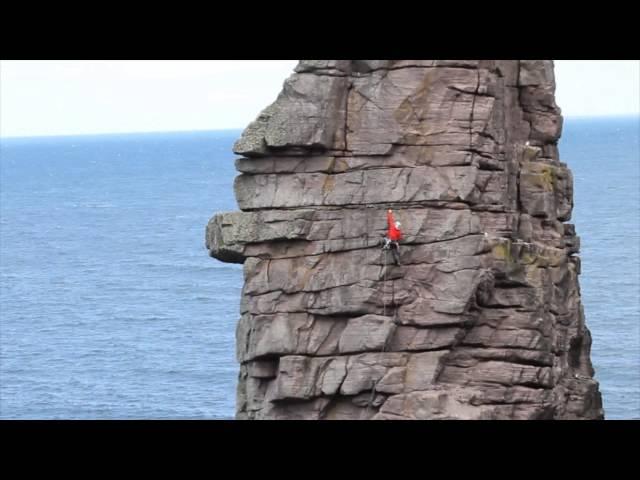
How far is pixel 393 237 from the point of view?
49.7 meters

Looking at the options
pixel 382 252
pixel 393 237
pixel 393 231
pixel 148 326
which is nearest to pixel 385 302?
pixel 382 252

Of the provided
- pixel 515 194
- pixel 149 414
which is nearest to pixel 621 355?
pixel 149 414

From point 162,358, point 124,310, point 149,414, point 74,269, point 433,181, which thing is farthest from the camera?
point 74,269

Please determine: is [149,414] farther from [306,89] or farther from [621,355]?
[306,89]

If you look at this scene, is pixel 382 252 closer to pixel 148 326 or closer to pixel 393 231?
pixel 393 231

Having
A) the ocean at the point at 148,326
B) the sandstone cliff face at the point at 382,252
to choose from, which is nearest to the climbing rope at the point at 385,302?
the sandstone cliff face at the point at 382,252

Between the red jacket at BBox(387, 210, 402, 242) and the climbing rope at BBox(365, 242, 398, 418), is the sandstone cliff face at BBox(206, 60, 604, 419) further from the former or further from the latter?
the red jacket at BBox(387, 210, 402, 242)

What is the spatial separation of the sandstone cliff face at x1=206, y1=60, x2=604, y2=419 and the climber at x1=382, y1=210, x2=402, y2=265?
25 cm

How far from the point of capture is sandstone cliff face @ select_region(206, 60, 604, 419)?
50.0m

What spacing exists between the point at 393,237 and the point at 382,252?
2.30 feet

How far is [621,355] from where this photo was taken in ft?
403

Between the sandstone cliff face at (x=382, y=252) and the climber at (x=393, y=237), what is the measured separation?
9.8 inches

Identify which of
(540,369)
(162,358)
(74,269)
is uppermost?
(74,269)

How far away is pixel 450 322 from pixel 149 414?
65.7 meters
